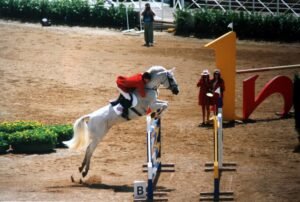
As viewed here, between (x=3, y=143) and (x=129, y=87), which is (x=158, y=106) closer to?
(x=129, y=87)

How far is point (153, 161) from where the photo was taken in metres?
18.2

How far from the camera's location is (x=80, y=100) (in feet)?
91.0

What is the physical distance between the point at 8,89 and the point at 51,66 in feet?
12.3

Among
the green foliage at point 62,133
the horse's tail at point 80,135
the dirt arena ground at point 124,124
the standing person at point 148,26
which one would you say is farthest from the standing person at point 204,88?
the standing person at point 148,26

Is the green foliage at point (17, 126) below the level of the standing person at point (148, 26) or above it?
below

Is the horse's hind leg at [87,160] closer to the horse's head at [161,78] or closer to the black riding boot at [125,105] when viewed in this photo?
the black riding boot at [125,105]

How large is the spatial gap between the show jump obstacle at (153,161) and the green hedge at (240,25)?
18694 mm

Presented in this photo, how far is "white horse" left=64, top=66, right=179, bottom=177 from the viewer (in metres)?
19.0

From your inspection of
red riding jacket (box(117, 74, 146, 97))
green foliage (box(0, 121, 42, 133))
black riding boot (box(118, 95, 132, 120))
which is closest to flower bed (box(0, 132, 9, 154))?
green foliage (box(0, 121, 42, 133))

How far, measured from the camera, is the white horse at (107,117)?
19.0 m

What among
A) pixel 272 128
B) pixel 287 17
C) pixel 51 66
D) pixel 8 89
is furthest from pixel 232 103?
pixel 287 17

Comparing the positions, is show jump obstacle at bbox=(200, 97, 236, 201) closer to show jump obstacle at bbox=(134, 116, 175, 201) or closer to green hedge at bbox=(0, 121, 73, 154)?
show jump obstacle at bbox=(134, 116, 175, 201)

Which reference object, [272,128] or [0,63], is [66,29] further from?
[272,128]

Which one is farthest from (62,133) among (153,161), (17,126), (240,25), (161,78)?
(240,25)
